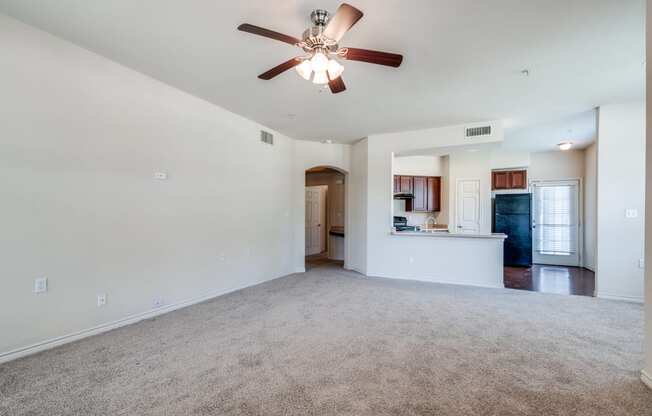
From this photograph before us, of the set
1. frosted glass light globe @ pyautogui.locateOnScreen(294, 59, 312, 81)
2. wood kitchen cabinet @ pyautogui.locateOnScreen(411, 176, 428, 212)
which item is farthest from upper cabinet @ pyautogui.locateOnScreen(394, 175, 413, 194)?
frosted glass light globe @ pyautogui.locateOnScreen(294, 59, 312, 81)

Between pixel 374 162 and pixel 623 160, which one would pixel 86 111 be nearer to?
pixel 374 162

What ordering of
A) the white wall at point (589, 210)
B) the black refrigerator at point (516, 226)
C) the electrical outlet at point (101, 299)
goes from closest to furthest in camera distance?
the electrical outlet at point (101, 299) < the white wall at point (589, 210) < the black refrigerator at point (516, 226)

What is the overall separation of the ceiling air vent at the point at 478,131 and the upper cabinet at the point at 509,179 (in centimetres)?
306

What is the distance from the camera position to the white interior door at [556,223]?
699 cm

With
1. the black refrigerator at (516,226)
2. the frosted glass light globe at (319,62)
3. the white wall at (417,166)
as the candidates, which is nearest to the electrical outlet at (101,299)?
the frosted glass light globe at (319,62)

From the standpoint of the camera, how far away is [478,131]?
481 cm

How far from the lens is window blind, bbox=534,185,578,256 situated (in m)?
7.02

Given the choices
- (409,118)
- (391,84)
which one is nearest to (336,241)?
(409,118)

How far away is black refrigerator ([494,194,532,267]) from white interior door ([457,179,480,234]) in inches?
28.1

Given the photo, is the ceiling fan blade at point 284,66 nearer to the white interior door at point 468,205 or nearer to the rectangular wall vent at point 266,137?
the rectangular wall vent at point 266,137

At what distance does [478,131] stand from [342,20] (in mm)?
3799

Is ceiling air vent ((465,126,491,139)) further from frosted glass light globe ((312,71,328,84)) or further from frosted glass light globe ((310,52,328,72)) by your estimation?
frosted glass light globe ((310,52,328,72))

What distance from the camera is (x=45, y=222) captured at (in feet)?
8.45

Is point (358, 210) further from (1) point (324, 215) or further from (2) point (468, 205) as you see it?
(1) point (324, 215)
